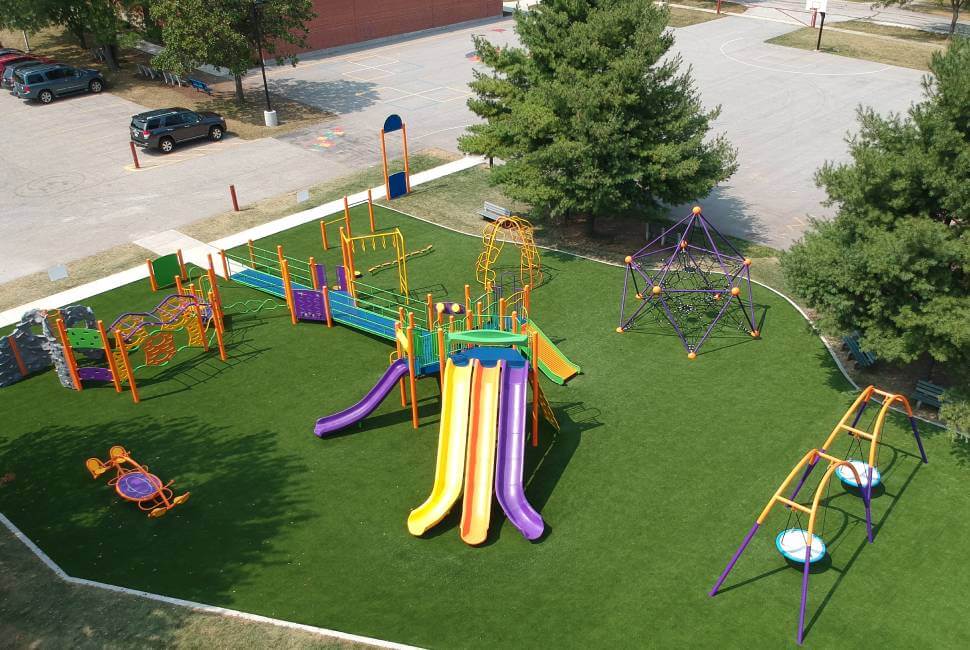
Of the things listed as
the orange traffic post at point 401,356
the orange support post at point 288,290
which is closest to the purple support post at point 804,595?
the orange traffic post at point 401,356

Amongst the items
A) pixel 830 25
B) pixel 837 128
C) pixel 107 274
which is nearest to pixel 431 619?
pixel 107 274

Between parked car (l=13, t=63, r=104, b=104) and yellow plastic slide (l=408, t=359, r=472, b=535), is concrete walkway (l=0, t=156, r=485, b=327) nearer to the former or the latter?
yellow plastic slide (l=408, t=359, r=472, b=535)

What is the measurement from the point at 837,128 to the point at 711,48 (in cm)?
1510

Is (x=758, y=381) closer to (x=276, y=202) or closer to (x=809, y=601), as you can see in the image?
(x=809, y=601)

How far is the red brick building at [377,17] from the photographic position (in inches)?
1949

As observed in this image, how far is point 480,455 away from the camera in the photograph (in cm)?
1727

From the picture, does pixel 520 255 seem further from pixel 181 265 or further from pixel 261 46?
pixel 261 46

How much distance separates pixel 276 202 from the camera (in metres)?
31.5

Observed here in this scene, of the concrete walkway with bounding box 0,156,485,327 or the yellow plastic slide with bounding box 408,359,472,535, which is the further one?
the concrete walkway with bounding box 0,156,485,327

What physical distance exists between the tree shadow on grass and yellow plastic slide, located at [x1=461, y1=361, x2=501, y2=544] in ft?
11.0

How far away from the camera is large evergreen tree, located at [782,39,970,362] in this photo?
17672 mm

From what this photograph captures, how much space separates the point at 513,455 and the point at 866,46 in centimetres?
4391

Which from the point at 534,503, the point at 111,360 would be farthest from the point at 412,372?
the point at 111,360

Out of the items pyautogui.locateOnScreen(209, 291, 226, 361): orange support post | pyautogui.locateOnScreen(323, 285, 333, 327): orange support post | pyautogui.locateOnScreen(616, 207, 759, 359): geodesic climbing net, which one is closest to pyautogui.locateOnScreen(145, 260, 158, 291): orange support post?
pyautogui.locateOnScreen(209, 291, 226, 361): orange support post
